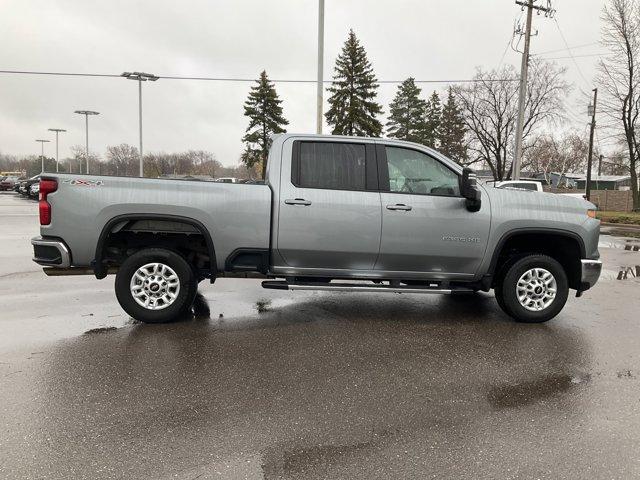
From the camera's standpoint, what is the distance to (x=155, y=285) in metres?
4.98

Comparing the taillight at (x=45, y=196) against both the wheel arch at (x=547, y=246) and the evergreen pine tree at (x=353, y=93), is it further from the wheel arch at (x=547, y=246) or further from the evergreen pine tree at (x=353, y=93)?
the evergreen pine tree at (x=353, y=93)

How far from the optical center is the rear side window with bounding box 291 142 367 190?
5.10 metres

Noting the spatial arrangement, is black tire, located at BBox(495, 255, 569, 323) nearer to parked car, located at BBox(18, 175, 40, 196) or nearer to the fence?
the fence

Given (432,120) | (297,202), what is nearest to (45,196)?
(297,202)

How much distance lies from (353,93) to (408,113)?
1426 centimetres

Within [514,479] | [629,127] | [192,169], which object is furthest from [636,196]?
[192,169]

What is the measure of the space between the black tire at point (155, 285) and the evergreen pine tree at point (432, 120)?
176 ft

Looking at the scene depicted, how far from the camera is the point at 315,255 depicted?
507cm

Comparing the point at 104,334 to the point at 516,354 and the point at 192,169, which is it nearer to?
the point at 516,354

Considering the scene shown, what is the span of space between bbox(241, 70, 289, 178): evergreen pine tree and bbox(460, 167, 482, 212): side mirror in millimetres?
50193

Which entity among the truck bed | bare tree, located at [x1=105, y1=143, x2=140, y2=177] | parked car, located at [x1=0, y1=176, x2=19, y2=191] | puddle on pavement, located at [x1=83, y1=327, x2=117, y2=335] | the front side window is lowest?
puddle on pavement, located at [x1=83, y1=327, x2=117, y2=335]

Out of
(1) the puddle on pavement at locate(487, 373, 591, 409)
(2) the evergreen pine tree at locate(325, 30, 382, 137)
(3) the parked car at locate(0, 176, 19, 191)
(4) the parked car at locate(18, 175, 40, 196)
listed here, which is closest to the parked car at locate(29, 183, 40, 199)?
(4) the parked car at locate(18, 175, 40, 196)

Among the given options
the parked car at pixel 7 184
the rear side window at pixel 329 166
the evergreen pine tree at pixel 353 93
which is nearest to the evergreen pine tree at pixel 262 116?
the evergreen pine tree at pixel 353 93

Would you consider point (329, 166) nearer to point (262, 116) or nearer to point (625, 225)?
point (625, 225)
